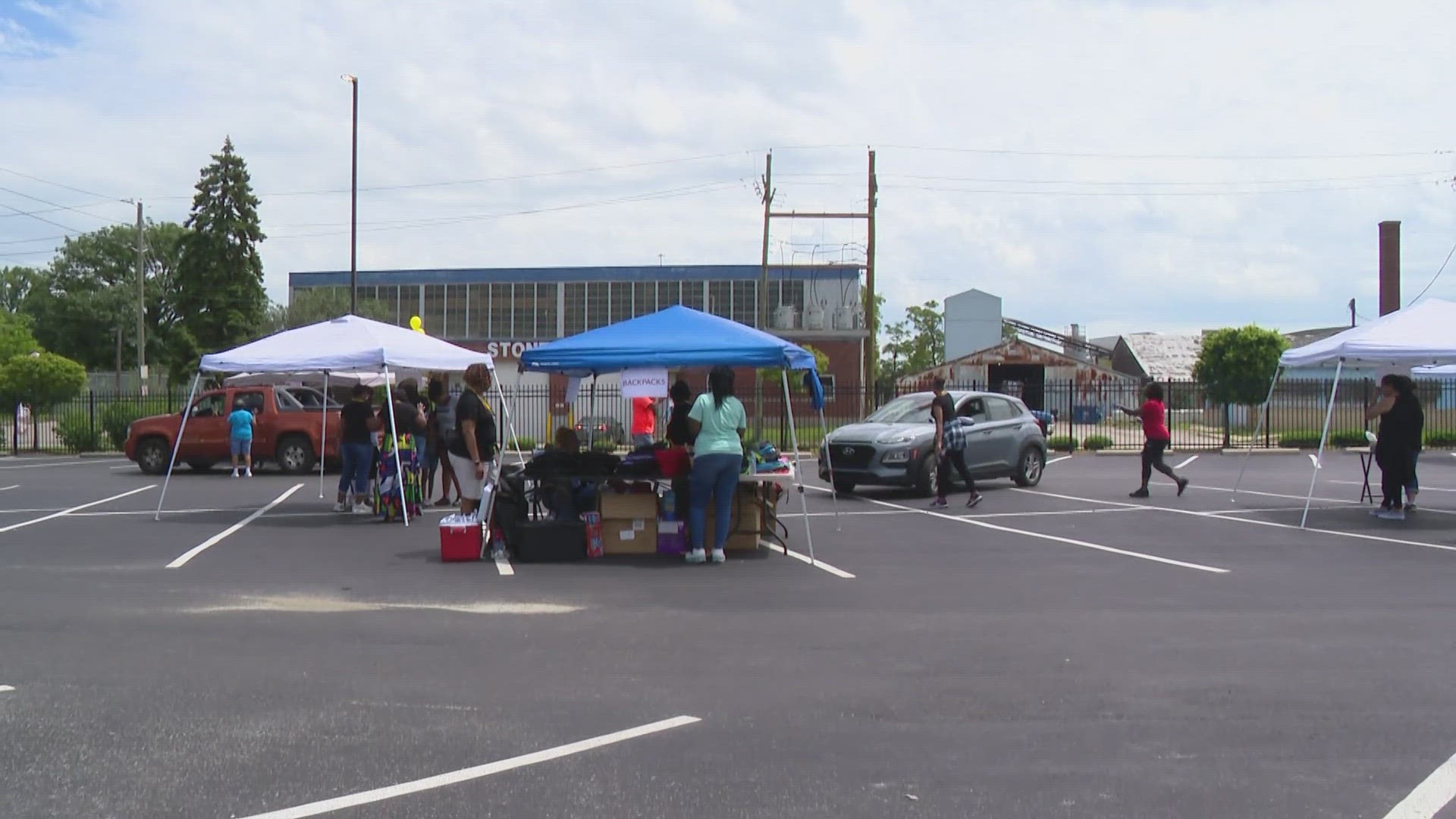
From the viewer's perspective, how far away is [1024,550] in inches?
470

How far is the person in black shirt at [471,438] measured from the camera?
40.5 ft

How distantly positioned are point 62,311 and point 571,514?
3434 inches

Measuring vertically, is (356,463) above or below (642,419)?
below

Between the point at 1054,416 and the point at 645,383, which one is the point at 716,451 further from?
the point at 1054,416

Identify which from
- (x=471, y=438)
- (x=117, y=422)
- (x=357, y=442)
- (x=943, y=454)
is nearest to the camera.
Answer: (x=471, y=438)

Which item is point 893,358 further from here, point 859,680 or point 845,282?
point 859,680

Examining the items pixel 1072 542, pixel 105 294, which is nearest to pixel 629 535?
pixel 1072 542

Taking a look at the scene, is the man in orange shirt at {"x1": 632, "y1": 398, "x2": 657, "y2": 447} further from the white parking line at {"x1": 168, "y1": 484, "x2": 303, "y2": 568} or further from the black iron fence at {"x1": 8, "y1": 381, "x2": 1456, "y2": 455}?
the black iron fence at {"x1": 8, "y1": 381, "x2": 1456, "y2": 455}

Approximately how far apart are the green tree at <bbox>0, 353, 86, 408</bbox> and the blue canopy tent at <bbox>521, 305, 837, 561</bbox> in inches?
1011

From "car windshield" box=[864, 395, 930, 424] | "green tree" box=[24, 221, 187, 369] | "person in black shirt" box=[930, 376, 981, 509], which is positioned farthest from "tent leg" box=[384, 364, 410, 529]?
"green tree" box=[24, 221, 187, 369]

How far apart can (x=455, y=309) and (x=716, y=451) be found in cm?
4899

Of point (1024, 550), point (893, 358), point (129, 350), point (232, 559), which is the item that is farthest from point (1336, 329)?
point (129, 350)

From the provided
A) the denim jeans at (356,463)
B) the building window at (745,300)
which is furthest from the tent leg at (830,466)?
the building window at (745,300)

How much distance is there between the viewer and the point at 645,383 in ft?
41.6
